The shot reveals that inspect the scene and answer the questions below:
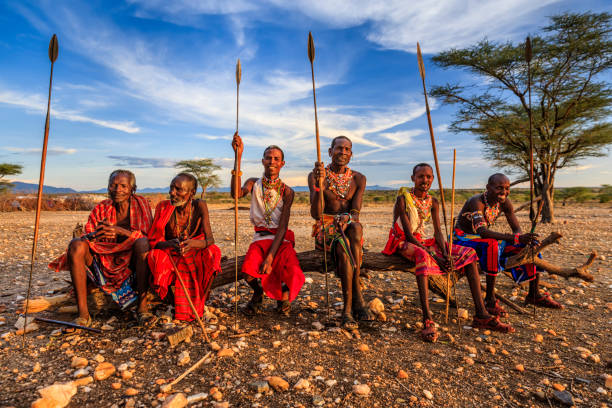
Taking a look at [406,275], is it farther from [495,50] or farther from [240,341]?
[495,50]

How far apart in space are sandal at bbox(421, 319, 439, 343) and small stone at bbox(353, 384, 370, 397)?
1.19m

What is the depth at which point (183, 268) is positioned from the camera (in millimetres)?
4027

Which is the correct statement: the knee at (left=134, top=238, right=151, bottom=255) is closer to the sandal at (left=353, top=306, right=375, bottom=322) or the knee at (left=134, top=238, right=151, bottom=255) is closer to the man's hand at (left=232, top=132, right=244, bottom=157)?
the man's hand at (left=232, top=132, right=244, bottom=157)

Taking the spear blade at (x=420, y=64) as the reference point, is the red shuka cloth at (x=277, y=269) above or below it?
below

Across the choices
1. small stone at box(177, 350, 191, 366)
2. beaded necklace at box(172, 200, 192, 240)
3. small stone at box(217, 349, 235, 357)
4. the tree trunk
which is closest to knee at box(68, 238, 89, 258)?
beaded necklace at box(172, 200, 192, 240)

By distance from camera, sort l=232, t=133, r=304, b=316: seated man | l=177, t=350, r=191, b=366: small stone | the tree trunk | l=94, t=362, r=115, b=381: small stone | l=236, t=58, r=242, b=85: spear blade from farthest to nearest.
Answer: the tree trunk < l=232, t=133, r=304, b=316: seated man < l=236, t=58, r=242, b=85: spear blade < l=177, t=350, r=191, b=366: small stone < l=94, t=362, r=115, b=381: small stone

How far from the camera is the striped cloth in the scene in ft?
14.5

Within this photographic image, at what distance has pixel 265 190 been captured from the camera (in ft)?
14.7

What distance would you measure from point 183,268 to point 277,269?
104cm

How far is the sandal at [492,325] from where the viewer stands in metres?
3.89

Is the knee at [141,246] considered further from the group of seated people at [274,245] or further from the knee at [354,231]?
the knee at [354,231]

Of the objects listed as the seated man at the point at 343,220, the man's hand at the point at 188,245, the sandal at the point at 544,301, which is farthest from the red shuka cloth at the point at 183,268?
the sandal at the point at 544,301

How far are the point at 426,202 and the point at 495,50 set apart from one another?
14.6 m

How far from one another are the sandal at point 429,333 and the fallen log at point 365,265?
92 cm
